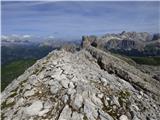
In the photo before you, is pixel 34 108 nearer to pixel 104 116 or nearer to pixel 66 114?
pixel 66 114

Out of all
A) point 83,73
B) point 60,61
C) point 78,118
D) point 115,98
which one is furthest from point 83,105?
point 60,61

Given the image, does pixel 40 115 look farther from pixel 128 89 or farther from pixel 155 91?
pixel 155 91

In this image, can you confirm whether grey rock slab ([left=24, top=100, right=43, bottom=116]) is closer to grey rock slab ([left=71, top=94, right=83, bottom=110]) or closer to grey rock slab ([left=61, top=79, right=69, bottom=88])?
grey rock slab ([left=61, top=79, right=69, bottom=88])

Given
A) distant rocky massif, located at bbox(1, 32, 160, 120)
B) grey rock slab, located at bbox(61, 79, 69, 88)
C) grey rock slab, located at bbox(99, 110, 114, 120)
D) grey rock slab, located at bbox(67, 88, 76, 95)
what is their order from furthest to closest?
grey rock slab, located at bbox(61, 79, 69, 88)
grey rock slab, located at bbox(67, 88, 76, 95)
distant rocky massif, located at bbox(1, 32, 160, 120)
grey rock slab, located at bbox(99, 110, 114, 120)

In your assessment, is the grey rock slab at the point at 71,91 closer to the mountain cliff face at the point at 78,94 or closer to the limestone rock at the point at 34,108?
the mountain cliff face at the point at 78,94

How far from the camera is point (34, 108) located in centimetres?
2378

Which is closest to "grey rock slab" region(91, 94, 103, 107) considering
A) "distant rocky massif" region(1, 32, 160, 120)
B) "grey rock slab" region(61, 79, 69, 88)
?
"distant rocky massif" region(1, 32, 160, 120)

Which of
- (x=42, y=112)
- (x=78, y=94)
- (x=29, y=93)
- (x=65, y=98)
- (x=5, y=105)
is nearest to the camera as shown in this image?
(x=42, y=112)

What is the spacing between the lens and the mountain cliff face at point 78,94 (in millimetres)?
23391

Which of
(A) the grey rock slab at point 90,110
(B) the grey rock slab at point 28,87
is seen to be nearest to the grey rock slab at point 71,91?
(A) the grey rock slab at point 90,110

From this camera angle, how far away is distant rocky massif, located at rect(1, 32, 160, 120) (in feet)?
76.7

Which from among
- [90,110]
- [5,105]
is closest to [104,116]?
[90,110]

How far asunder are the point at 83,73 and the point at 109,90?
10.7ft

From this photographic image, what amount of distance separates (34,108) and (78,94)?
371 centimetres
